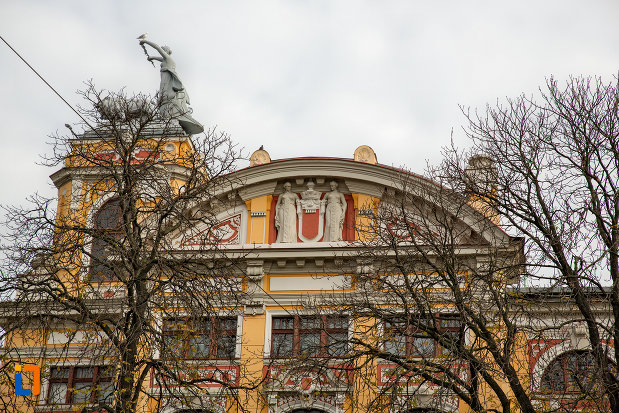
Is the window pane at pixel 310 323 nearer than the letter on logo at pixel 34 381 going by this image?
No

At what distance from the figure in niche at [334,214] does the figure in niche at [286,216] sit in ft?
2.94

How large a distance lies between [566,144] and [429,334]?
452 centimetres

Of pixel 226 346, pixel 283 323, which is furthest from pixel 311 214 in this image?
pixel 226 346

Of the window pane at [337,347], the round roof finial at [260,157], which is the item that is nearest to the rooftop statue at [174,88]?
the round roof finial at [260,157]

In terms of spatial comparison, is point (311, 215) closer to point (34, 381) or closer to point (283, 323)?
point (283, 323)

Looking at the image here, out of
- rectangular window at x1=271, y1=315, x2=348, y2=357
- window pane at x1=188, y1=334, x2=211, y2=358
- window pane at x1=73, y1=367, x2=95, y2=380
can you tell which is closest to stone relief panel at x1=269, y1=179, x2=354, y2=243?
rectangular window at x1=271, y1=315, x2=348, y2=357

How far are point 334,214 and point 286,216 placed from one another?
4.41ft

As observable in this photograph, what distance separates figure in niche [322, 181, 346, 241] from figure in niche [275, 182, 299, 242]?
89cm

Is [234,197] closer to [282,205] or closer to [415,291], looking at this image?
[282,205]

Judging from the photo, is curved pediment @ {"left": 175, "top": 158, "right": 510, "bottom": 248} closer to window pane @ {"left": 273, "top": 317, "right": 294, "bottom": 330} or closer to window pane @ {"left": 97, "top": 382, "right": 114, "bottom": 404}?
window pane @ {"left": 273, "top": 317, "right": 294, "bottom": 330}

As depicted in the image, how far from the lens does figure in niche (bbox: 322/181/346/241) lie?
25188 millimetres

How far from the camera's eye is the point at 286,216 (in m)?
25.5

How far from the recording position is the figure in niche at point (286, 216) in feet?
83.2

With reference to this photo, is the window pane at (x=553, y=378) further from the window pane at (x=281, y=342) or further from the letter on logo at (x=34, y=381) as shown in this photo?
the letter on logo at (x=34, y=381)
